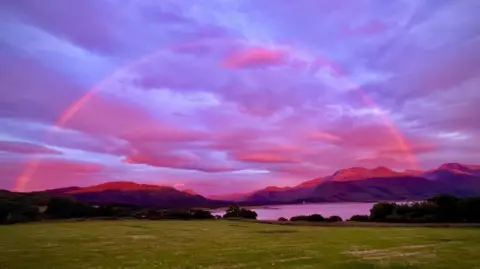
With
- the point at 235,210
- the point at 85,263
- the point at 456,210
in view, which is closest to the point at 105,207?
the point at 235,210

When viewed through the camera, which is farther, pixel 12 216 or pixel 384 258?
pixel 12 216

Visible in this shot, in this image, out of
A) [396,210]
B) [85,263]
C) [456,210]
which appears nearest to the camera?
[85,263]

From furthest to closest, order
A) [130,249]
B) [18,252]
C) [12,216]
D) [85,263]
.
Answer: [12,216] < [130,249] < [18,252] < [85,263]

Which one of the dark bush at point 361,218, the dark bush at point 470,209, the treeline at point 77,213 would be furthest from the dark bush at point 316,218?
the dark bush at point 470,209

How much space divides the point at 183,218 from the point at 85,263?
80925 millimetres

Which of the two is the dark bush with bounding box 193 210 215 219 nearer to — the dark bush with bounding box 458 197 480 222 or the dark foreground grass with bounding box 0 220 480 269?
the dark bush with bounding box 458 197 480 222

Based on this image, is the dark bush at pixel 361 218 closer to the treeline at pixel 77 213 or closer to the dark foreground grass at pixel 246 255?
the treeline at pixel 77 213

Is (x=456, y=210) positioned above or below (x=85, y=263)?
above

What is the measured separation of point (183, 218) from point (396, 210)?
168 ft

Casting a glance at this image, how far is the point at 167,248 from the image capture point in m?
40.6

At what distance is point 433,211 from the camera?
86125mm

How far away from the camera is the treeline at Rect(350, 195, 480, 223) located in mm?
80062

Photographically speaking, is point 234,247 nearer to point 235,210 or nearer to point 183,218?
point 183,218

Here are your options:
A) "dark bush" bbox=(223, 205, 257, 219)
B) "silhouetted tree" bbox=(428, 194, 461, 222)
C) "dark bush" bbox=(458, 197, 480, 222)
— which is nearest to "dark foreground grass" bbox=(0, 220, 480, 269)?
"dark bush" bbox=(458, 197, 480, 222)
